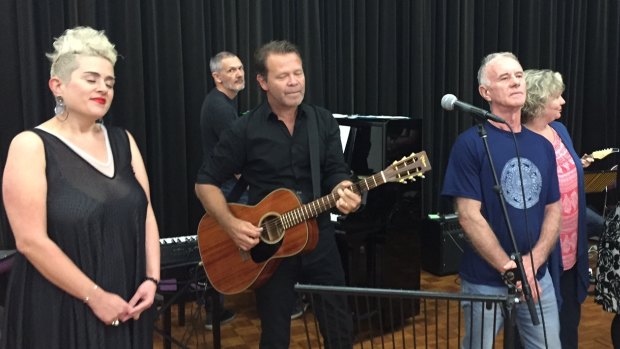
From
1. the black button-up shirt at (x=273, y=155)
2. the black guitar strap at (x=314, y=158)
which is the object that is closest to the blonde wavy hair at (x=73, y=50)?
the black button-up shirt at (x=273, y=155)

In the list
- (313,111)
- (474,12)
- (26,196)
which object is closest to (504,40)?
(474,12)

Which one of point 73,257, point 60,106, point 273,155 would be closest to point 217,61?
point 273,155

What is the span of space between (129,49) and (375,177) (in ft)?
8.15

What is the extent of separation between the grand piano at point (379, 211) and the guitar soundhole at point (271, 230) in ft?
3.43

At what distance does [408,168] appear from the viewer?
7.78 feet

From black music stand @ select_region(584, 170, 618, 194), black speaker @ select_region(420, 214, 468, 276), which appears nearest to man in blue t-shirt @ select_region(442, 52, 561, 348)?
black music stand @ select_region(584, 170, 618, 194)

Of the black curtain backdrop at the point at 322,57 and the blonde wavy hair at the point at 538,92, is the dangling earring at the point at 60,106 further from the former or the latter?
the black curtain backdrop at the point at 322,57

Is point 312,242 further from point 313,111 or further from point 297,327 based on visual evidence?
point 297,327

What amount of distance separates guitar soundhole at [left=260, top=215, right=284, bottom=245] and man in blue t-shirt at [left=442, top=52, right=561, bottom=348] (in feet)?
2.21

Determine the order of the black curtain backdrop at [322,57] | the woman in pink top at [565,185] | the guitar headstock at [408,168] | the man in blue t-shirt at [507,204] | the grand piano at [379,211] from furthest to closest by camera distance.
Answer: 1. the black curtain backdrop at [322,57]
2. the grand piano at [379,211]
3. the woman in pink top at [565,185]
4. the guitar headstock at [408,168]
5. the man in blue t-shirt at [507,204]

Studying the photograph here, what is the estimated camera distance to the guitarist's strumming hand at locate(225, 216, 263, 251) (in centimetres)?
254

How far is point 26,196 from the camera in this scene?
174cm

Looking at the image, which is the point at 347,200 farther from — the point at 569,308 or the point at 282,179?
the point at 569,308

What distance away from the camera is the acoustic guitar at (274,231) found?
7.82 feet
